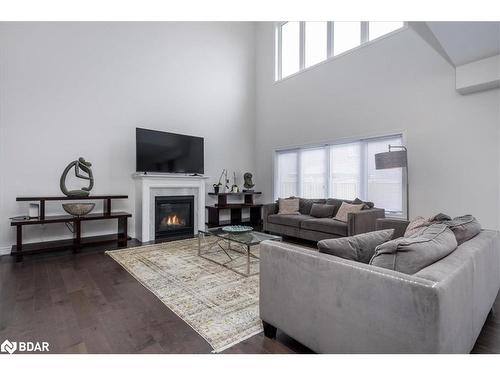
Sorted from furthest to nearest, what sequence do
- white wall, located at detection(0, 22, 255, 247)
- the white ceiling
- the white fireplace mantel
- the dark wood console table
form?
the dark wood console table < the white fireplace mantel < white wall, located at detection(0, 22, 255, 247) < the white ceiling

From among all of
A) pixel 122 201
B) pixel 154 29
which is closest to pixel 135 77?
pixel 154 29

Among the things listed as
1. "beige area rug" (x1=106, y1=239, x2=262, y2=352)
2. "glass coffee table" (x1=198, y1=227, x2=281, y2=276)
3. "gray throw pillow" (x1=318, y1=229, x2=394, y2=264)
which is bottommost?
"beige area rug" (x1=106, y1=239, x2=262, y2=352)

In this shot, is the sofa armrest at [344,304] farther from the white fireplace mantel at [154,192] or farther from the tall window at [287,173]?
the tall window at [287,173]

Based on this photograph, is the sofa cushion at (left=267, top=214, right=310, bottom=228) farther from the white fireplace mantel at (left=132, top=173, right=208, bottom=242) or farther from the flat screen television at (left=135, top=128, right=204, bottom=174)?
the flat screen television at (left=135, top=128, right=204, bottom=174)

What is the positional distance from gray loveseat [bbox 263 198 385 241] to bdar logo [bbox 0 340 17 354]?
11.9ft

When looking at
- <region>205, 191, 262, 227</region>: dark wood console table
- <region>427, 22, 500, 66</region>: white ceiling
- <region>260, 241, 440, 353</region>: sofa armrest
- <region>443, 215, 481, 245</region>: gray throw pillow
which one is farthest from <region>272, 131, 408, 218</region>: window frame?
<region>260, 241, 440, 353</region>: sofa armrest

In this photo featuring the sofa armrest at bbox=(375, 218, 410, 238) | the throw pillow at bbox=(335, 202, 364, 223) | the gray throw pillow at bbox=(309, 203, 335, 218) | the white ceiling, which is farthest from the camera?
the gray throw pillow at bbox=(309, 203, 335, 218)

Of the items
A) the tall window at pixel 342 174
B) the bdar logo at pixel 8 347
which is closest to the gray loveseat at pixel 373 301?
the bdar logo at pixel 8 347

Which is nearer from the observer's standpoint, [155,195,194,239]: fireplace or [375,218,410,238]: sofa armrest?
[375,218,410,238]: sofa armrest

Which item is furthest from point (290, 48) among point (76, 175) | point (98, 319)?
point (98, 319)

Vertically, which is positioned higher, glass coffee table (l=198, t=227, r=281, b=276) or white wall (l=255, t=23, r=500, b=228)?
white wall (l=255, t=23, r=500, b=228)

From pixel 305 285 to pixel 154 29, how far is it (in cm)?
572

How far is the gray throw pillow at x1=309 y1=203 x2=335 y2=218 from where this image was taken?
4.78 meters

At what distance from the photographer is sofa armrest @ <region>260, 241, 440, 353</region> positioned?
1.10m
